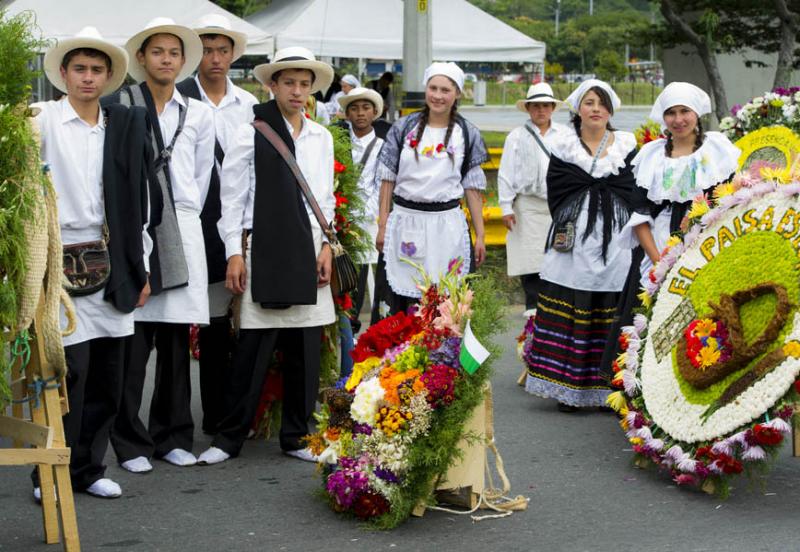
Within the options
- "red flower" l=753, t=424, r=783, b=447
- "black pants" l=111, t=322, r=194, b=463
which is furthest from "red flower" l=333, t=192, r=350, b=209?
"red flower" l=753, t=424, r=783, b=447

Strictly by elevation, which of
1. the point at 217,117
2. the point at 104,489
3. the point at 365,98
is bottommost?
the point at 104,489

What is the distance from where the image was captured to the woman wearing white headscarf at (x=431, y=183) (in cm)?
829

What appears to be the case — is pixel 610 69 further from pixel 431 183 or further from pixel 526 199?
pixel 431 183

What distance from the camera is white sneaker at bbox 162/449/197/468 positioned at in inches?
266

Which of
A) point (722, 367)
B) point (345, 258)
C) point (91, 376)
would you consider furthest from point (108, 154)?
point (722, 367)

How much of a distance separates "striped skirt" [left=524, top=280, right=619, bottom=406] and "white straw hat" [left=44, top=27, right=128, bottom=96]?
10.9ft

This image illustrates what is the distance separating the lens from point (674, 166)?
7449 millimetres

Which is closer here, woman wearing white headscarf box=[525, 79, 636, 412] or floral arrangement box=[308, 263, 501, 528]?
floral arrangement box=[308, 263, 501, 528]

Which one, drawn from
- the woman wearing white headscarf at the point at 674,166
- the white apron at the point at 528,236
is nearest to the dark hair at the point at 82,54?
the woman wearing white headscarf at the point at 674,166

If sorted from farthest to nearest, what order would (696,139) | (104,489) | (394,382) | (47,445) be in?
(696,139), (104,489), (394,382), (47,445)

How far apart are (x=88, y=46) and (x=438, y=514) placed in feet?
8.43

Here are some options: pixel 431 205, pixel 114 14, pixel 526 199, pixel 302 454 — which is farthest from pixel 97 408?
pixel 114 14

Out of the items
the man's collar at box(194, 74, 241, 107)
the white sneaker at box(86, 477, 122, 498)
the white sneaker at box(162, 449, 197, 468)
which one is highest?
the man's collar at box(194, 74, 241, 107)

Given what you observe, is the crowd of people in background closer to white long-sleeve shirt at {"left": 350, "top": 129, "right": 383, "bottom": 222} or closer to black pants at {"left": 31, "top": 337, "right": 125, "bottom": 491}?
black pants at {"left": 31, "top": 337, "right": 125, "bottom": 491}
